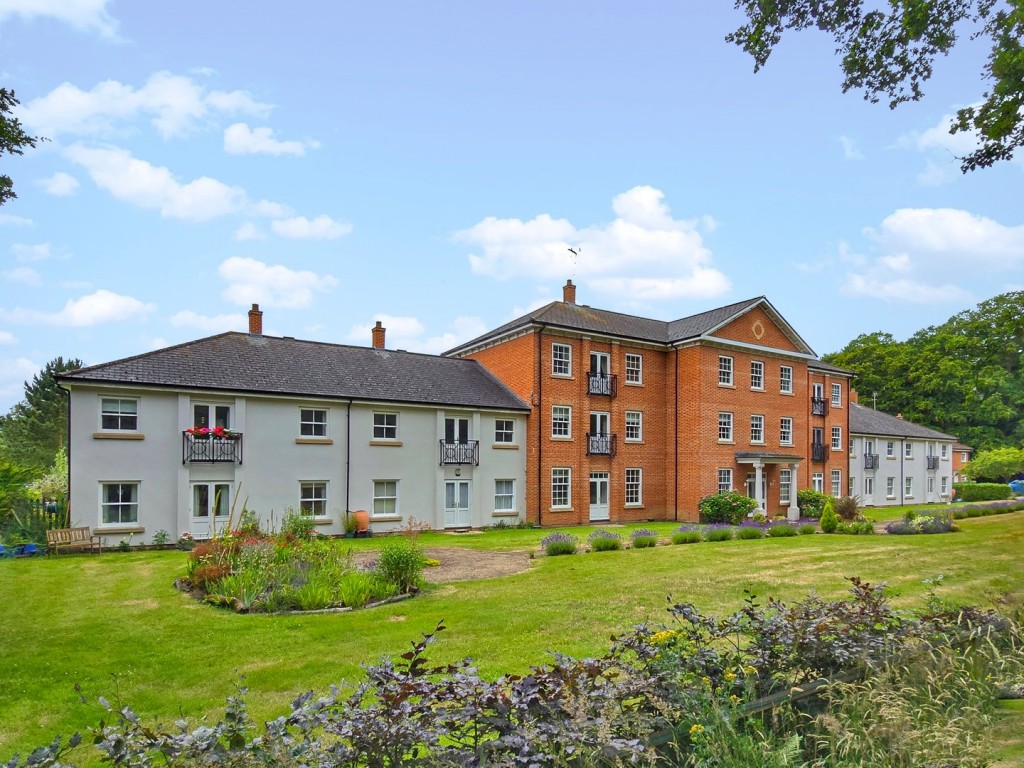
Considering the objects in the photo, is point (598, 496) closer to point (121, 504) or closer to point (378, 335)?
point (378, 335)

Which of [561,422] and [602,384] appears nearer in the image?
[561,422]

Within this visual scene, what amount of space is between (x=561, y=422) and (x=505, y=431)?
2.99 meters

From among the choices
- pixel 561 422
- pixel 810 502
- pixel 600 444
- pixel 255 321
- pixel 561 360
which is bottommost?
pixel 810 502

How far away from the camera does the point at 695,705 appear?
392 centimetres

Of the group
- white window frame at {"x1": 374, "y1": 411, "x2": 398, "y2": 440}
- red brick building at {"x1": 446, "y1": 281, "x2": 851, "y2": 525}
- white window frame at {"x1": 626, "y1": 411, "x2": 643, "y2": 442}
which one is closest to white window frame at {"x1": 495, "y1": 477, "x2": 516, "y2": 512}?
red brick building at {"x1": 446, "y1": 281, "x2": 851, "y2": 525}

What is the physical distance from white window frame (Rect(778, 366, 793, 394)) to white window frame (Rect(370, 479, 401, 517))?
75.2 feet

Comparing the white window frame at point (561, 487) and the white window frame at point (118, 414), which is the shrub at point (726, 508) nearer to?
the white window frame at point (561, 487)

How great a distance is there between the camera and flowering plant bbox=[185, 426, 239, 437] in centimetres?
2138

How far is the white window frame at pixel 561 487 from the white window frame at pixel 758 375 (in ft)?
39.9

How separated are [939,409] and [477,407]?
56.8 metres

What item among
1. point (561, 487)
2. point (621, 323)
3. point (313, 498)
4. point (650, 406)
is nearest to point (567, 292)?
point (621, 323)

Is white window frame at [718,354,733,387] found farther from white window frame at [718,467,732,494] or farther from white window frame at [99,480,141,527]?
white window frame at [99,480,141,527]

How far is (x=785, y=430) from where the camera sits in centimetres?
3612

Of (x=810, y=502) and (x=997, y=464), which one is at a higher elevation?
(x=997, y=464)
